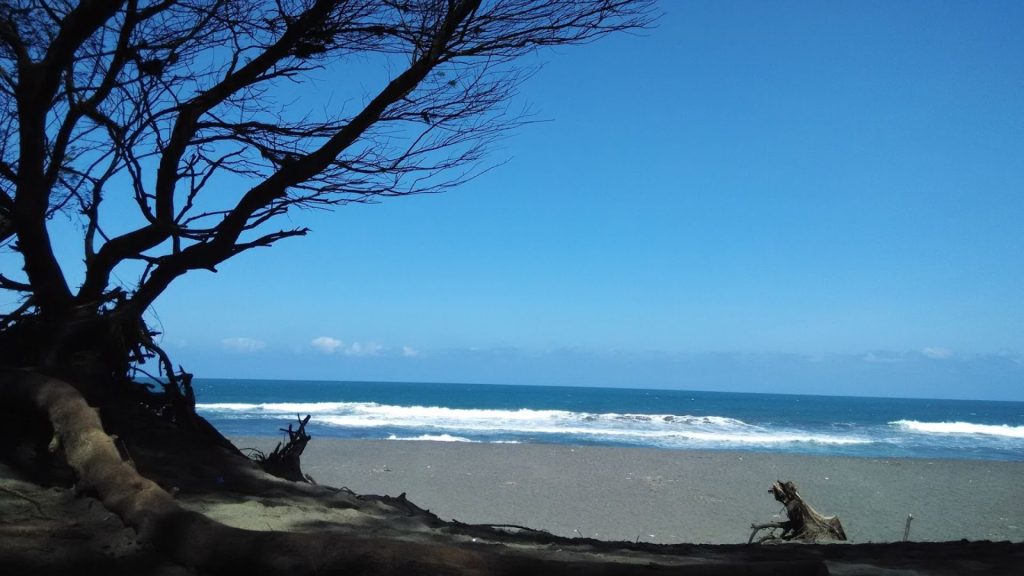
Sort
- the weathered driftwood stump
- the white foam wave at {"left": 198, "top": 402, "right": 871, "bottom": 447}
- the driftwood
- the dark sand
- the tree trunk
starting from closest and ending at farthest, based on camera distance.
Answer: the tree trunk
the driftwood
the weathered driftwood stump
the dark sand
the white foam wave at {"left": 198, "top": 402, "right": 871, "bottom": 447}

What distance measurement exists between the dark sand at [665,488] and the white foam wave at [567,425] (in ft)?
25.3

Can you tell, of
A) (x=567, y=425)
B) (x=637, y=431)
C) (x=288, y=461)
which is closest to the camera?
(x=288, y=461)

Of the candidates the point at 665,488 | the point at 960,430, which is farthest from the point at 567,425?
the point at 960,430

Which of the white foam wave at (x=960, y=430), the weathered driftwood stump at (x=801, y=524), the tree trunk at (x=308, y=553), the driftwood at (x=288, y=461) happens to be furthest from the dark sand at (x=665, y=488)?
the white foam wave at (x=960, y=430)

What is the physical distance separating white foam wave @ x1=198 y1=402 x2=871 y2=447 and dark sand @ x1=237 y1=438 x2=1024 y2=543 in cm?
770

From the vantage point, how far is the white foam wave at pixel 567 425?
98.0 ft

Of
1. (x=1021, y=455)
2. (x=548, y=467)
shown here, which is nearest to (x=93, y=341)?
(x=548, y=467)

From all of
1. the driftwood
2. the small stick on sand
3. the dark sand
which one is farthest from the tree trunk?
the dark sand

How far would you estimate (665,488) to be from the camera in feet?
48.5

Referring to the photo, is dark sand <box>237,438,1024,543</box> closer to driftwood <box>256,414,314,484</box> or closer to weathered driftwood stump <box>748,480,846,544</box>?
weathered driftwood stump <box>748,480,846,544</box>

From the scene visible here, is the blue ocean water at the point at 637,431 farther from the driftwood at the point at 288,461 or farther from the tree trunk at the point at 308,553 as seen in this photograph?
the tree trunk at the point at 308,553

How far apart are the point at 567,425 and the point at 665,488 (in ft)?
68.7

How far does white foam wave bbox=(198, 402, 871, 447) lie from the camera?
29859 mm

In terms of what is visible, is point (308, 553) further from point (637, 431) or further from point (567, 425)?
point (567, 425)
